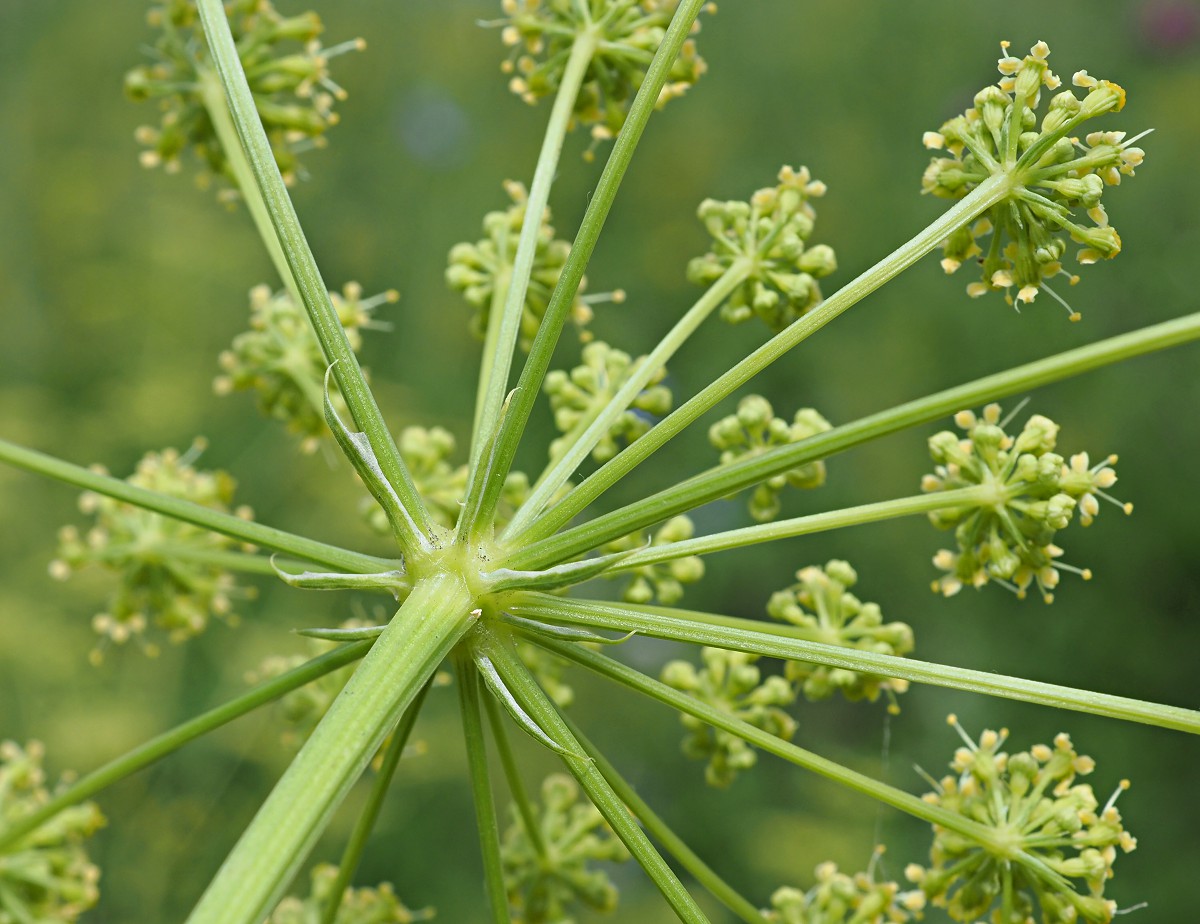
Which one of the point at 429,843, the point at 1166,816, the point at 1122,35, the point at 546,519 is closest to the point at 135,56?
the point at 429,843

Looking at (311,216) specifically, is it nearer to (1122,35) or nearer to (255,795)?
(255,795)

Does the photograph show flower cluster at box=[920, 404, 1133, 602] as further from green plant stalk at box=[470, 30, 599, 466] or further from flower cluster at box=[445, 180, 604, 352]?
flower cluster at box=[445, 180, 604, 352]

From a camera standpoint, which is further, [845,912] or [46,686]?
[46,686]

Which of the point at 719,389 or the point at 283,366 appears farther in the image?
the point at 283,366

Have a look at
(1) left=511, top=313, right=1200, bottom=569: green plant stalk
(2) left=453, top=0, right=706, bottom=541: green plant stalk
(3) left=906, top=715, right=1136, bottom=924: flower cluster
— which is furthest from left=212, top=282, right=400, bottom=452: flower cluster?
(3) left=906, top=715, right=1136, bottom=924: flower cluster

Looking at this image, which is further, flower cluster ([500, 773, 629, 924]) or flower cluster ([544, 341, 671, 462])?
flower cluster ([500, 773, 629, 924])

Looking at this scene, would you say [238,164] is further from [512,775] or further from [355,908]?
[355,908]

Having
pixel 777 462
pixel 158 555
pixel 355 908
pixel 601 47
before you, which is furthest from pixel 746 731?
pixel 158 555
